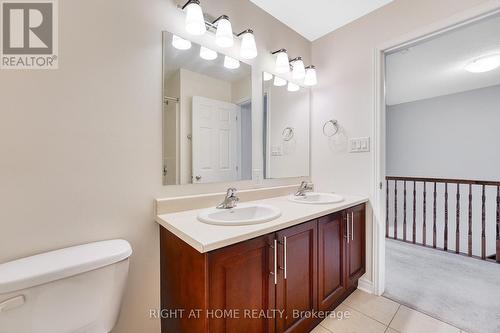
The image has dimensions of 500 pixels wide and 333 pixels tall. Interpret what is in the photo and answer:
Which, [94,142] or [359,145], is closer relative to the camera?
[94,142]

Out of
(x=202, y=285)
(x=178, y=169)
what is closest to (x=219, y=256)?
(x=202, y=285)

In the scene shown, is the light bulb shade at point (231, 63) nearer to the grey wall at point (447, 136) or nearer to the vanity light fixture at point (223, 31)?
the vanity light fixture at point (223, 31)

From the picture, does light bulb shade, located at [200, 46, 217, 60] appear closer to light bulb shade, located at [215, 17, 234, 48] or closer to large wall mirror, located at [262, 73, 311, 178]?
light bulb shade, located at [215, 17, 234, 48]

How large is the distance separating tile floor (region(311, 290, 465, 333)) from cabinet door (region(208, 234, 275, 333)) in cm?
62

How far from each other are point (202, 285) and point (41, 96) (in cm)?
103

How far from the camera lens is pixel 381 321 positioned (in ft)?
4.77

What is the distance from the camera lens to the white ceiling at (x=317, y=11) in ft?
5.46

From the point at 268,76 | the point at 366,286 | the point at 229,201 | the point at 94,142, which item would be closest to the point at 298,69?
the point at 268,76

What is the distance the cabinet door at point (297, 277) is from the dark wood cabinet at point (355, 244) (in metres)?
0.44

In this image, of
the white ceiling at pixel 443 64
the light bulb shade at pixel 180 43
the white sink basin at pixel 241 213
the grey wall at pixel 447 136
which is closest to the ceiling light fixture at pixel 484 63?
the white ceiling at pixel 443 64

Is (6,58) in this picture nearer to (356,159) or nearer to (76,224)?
(76,224)

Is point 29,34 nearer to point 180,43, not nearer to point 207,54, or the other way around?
point 180,43

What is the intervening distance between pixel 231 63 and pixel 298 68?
2.17ft

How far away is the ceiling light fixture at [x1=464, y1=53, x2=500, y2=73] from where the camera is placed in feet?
7.75
